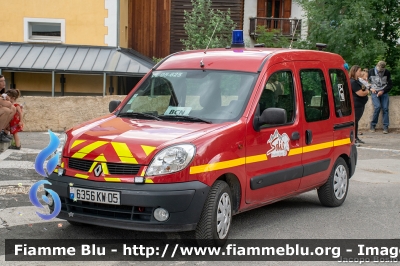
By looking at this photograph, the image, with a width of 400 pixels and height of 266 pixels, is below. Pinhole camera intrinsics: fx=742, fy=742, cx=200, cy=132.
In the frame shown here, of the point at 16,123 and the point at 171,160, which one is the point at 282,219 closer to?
the point at 171,160

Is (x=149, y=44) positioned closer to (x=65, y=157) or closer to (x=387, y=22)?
(x=387, y=22)

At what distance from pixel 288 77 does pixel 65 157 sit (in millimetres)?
2737

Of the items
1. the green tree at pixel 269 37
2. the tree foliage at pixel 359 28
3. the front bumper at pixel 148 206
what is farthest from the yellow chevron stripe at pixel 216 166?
the green tree at pixel 269 37

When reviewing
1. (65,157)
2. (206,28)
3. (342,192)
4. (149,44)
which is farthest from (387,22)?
(65,157)

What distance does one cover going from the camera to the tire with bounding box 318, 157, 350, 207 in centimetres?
912

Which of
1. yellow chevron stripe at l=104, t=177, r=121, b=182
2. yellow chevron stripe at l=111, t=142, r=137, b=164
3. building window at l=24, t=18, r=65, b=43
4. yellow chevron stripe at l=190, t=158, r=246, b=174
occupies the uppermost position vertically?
building window at l=24, t=18, r=65, b=43

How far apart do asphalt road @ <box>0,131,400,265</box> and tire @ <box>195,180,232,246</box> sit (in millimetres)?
295

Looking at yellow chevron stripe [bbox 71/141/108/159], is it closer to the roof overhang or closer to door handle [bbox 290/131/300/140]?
door handle [bbox 290/131/300/140]

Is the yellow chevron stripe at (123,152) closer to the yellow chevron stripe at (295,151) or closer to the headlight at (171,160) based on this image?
the headlight at (171,160)

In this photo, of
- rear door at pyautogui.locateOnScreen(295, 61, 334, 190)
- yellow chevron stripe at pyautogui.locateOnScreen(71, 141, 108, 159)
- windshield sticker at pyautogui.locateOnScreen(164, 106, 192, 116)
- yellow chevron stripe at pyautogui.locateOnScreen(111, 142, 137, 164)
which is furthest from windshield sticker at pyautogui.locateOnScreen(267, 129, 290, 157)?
yellow chevron stripe at pyautogui.locateOnScreen(71, 141, 108, 159)

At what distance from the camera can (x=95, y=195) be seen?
6484 millimetres

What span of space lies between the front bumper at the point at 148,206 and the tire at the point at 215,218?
100 millimetres

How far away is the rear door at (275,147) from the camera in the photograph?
7359mm

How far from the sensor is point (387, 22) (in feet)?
80.4
